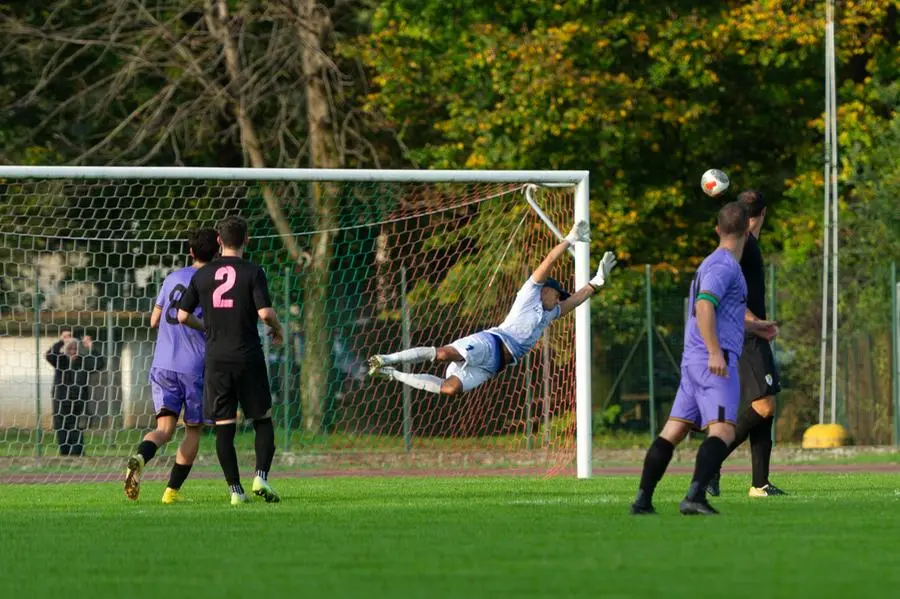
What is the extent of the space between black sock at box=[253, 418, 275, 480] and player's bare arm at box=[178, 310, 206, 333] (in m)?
0.80

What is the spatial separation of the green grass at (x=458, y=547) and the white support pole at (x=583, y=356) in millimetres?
3273

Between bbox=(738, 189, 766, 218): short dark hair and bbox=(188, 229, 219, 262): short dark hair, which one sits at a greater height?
bbox=(738, 189, 766, 218): short dark hair

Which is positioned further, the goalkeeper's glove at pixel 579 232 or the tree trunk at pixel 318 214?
the tree trunk at pixel 318 214

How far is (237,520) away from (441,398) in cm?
1111

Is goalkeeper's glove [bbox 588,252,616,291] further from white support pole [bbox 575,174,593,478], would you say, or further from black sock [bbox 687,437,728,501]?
black sock [bbox 687,437,728,501]

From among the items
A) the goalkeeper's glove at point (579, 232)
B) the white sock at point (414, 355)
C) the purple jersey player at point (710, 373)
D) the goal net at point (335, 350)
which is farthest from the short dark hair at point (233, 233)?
the goal net at point (335, 350)

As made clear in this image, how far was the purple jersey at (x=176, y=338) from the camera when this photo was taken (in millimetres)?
13047

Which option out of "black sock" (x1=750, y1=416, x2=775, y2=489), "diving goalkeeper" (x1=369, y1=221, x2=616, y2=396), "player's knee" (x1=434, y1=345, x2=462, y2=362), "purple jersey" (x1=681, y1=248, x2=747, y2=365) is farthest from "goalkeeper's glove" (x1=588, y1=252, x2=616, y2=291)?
"purple jersey" (x1=681, y1=248, x2=747, y2=365)

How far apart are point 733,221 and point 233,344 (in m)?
3.69

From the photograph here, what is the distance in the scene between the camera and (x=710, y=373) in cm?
1023

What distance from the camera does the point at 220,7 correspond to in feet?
91.2

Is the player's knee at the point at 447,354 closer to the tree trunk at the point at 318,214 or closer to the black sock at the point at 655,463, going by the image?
the black sock at the point at 655,463

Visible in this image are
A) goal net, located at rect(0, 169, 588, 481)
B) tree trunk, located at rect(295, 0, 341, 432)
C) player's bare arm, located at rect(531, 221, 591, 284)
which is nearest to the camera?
player's bare arm, located at rect(531, 221, 591, 284)

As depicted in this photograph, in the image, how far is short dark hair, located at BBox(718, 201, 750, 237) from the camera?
34.6ft
